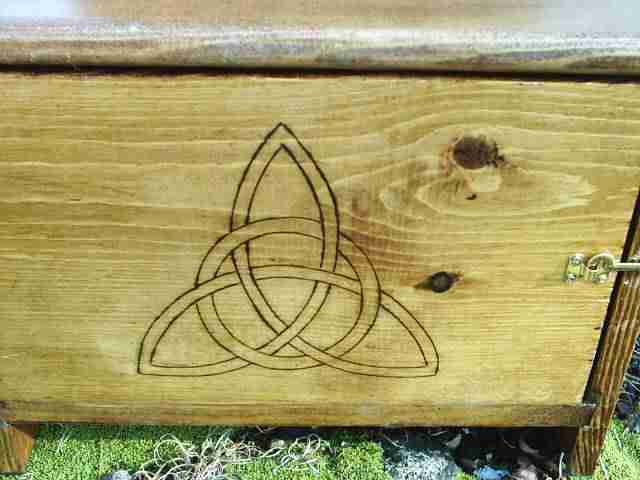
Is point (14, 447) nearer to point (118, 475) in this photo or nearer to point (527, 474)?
point (118, 475)

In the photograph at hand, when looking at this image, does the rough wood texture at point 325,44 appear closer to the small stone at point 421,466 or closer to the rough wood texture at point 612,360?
the rough wood texture at point 612,360

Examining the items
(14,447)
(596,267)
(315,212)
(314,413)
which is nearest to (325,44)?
(315,212)

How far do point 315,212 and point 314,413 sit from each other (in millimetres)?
398

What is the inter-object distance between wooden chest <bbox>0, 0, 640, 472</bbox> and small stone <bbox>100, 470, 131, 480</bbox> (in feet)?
0.45

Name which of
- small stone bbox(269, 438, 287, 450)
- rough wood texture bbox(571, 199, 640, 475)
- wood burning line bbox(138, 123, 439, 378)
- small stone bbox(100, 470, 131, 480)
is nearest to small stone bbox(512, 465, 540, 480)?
rough wood texture bbox(571, 199, 640, 475)

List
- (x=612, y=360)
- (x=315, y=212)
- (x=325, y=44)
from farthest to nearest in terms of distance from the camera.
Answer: (x=612, y=360), (x=315, y=212), (x=325, y=44)

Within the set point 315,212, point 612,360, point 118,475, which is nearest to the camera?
point 315,212

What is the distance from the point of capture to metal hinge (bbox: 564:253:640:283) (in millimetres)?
940

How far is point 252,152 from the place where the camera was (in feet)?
2.82

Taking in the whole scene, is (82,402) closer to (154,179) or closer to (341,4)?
(154,179)

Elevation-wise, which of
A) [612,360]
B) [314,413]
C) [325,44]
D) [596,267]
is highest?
[325,44]

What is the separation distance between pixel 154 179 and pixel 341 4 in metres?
0.34

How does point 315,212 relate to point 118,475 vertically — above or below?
above

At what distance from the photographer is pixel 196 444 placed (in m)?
1.28
